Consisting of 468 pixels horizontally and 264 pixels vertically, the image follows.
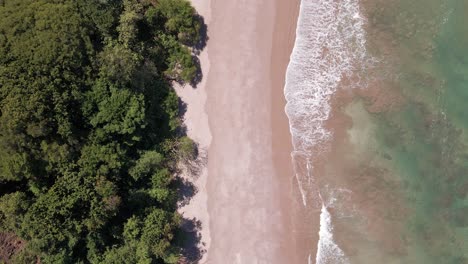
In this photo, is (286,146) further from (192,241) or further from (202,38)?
(202,38)

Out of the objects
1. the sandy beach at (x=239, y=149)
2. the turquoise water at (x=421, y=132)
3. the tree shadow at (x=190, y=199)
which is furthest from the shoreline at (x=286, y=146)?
the tree shadow at (x=190, y=199)

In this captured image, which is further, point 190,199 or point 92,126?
point 190,199

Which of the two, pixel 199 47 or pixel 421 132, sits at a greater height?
pixel 199 47

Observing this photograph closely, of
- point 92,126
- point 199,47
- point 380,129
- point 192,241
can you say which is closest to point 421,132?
point 380,129

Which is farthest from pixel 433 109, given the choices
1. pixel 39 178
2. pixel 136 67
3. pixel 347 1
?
pixel 39 178

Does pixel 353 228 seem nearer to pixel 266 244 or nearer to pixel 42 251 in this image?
pixel 266 244

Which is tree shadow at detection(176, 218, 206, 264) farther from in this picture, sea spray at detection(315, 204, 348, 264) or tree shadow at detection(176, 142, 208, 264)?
sea spray at detection(315, 204, 348, 264)

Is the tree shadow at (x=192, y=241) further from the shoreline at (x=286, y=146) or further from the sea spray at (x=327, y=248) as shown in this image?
the sea spray at (x=327, y=248)
